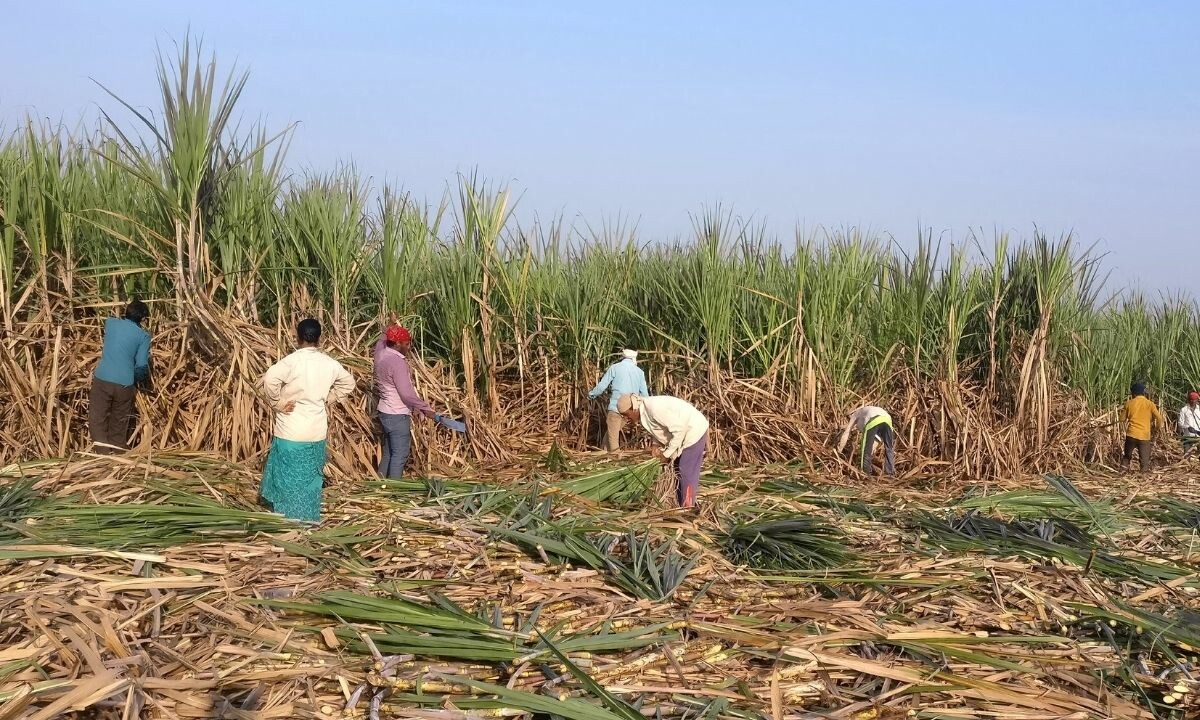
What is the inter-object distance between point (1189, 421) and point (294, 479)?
33.6 feet

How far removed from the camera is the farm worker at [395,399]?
7004 mm

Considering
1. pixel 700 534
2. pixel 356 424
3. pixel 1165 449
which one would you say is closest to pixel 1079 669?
pixel 700 534

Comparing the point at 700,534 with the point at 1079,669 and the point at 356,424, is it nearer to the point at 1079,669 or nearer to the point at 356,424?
the point at 1079,669

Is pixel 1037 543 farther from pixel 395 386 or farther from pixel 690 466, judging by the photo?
pixel 395 386

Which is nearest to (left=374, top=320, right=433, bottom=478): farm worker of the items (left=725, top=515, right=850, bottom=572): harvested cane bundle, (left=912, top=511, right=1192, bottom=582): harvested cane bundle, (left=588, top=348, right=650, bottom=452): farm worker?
(left=588, top=348, right=650, bottom=452): farm worker

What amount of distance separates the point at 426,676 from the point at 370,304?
16.9ft

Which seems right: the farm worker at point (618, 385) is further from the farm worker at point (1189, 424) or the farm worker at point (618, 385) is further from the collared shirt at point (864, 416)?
the farm worker at point (1189, 424)

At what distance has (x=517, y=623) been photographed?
3.74 metres

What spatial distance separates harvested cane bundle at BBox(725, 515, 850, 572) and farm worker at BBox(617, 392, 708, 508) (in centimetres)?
138

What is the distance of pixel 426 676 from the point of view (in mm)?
3289

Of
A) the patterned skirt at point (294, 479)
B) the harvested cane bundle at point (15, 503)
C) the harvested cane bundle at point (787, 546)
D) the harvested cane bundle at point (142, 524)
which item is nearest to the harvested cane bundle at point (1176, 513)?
the harvested cane bundle at point (787, 546)

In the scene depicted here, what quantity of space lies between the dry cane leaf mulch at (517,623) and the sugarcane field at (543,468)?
0.7 inches

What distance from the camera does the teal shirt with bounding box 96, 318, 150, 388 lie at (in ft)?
21.6

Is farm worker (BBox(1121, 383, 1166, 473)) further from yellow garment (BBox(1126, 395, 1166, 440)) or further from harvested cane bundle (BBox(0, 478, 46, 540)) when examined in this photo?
harvested cane bundle (BBox(0, 478, 46, 540))
